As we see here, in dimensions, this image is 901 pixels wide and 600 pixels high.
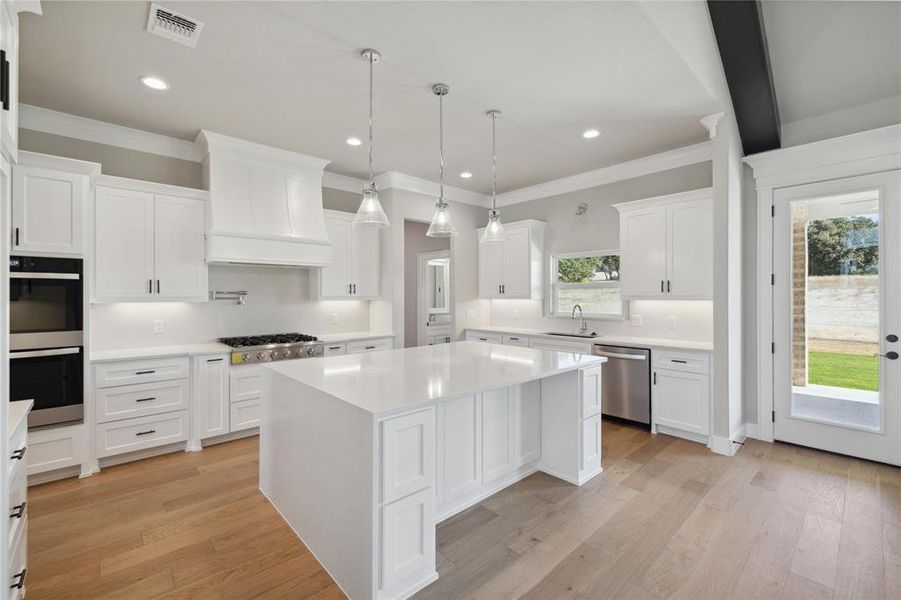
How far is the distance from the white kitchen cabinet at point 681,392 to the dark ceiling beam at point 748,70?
1.99 meters

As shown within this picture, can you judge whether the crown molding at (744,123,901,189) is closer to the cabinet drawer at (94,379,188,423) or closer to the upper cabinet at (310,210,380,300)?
the upper cabinet at (310,210,380,300)

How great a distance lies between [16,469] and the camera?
161 centimetres

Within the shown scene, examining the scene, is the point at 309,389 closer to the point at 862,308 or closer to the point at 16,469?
the point at 16,469

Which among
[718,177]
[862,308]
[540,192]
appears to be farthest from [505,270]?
[862,308]

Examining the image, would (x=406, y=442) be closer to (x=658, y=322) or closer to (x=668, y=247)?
(x=668, y=247)

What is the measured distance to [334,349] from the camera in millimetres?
4488

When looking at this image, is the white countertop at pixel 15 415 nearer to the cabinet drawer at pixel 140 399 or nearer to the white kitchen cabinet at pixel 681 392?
the cabinet drawer at pixel 140 399

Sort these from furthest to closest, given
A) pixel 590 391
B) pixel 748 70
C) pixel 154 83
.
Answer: pixel 748 70, pixel 590 391, pixel 154 83

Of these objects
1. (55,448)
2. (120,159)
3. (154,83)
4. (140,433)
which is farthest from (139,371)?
(154,83)

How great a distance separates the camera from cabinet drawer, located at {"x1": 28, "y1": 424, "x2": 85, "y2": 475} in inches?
114

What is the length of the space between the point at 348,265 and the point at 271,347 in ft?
4.58

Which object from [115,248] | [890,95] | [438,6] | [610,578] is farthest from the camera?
[115,248]

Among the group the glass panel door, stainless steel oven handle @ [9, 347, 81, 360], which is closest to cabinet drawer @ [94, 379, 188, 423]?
stainless steel oven handle @ [9, 347, 81, 360]

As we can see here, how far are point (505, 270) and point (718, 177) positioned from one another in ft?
8.90
